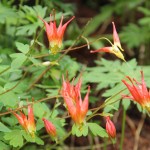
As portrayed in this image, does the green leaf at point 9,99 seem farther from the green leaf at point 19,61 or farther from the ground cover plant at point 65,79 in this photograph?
the green leaf at point 19,61

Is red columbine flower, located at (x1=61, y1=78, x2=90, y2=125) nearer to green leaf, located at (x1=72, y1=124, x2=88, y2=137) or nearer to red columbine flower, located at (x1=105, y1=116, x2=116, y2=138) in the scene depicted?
green leaf, located at (x1=72, y1=124, x2=88, y2=137)

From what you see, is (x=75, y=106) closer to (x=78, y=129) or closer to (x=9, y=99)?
(x=78, y=129)

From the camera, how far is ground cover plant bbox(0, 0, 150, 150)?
1.99 metres

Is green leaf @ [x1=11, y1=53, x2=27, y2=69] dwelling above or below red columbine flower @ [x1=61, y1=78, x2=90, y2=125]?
above

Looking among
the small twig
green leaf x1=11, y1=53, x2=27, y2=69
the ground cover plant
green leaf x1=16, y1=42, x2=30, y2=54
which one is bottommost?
the small twig

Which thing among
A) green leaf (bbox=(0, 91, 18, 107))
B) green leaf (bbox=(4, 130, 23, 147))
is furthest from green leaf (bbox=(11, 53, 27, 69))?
green leaf (bbox=(4, 130, 23, 147))

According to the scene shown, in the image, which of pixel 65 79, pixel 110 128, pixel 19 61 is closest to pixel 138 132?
pixel 65 79

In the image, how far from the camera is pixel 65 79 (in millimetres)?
2762

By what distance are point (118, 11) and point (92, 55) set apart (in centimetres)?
58

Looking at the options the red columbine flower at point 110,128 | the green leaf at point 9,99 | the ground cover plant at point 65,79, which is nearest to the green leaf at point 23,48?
the ground cover plant at point 65,79

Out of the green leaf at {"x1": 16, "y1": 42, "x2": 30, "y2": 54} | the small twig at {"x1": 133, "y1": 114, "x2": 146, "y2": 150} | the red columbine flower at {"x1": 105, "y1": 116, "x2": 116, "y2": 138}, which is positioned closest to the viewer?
the red columbine flower at {"x1": 105, "y1": 116, "x2": 116, "y2": 138}

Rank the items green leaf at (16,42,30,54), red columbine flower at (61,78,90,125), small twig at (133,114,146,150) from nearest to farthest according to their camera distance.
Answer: red columbine flower at (61,78,90,125), green leaf at (16,42,30,54), small twig at (133,114,146,150)

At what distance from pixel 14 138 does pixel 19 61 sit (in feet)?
1.15

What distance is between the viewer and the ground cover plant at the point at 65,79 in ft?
6.53
